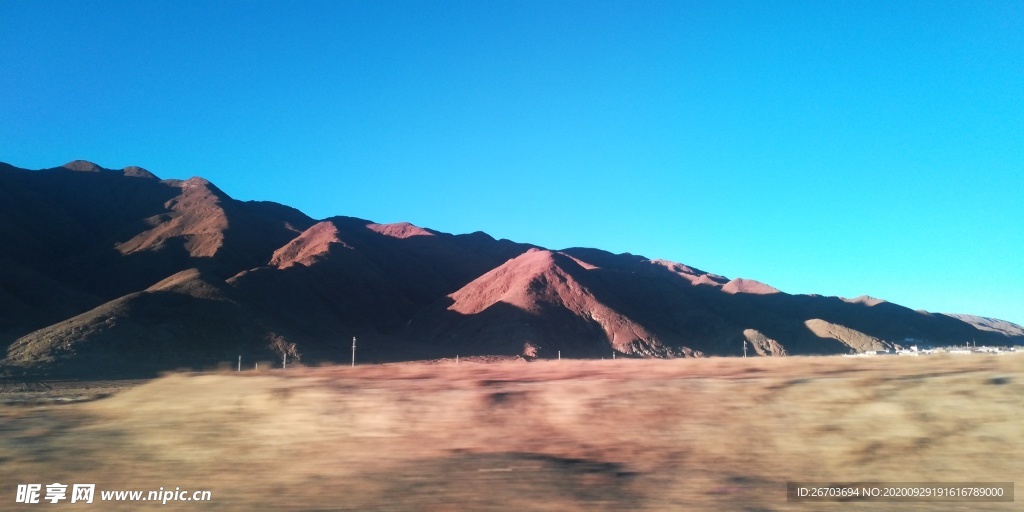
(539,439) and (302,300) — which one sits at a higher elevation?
(302,300)

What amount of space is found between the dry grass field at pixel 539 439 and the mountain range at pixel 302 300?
4722cm

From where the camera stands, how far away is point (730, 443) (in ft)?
23.7

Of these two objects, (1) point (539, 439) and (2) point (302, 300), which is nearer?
(1) point (539, 439)

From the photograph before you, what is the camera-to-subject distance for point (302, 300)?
267 feet

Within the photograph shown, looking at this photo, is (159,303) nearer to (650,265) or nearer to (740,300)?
(740,300)

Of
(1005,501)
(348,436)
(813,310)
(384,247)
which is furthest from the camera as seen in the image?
(384,247)

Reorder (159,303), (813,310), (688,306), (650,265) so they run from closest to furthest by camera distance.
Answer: (159,303)
(688,306)
(813,310)
(650,265)

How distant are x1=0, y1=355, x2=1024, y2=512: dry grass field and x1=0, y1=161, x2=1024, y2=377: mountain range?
4722 cm

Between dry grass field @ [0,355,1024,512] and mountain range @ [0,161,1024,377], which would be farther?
mountain range @ [0,161,1024,377]

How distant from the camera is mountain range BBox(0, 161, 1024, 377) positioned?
61562mm

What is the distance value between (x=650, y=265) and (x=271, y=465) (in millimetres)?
150661

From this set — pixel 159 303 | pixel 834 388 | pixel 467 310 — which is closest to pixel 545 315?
pixel 467 310

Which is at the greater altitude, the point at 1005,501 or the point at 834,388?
the point at 834,388

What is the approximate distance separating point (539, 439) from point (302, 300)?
7824cm
